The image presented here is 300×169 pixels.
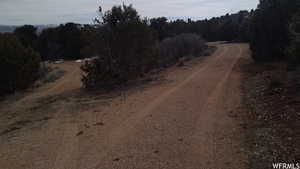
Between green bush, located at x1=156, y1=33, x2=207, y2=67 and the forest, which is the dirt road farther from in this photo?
green bush, located at x1=156, y1=33, x2=207, y2=67

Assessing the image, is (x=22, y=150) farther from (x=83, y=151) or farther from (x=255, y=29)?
(x=255, y=29)

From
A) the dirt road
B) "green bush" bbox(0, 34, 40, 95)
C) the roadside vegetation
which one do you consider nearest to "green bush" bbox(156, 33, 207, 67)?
the roadside vegetation

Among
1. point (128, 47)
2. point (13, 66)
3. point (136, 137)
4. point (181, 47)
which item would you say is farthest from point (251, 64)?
point (13, 66)

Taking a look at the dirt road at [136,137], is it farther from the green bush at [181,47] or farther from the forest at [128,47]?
the green bush at [181,47]

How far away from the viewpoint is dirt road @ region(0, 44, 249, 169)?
5.00 meters

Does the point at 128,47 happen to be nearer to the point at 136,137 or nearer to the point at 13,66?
the point at 136,137

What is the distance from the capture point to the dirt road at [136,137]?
500 centimetres

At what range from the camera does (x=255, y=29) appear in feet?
64.8

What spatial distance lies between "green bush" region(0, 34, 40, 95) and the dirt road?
13.6m

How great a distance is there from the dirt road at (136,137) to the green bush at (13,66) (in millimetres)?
13555

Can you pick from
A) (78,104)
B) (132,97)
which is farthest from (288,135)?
(78,104)

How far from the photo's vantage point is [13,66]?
71.8 feet

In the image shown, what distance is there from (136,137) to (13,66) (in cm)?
1879

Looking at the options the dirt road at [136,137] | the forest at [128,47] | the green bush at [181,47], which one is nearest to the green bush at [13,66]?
the forest at [128,47]
